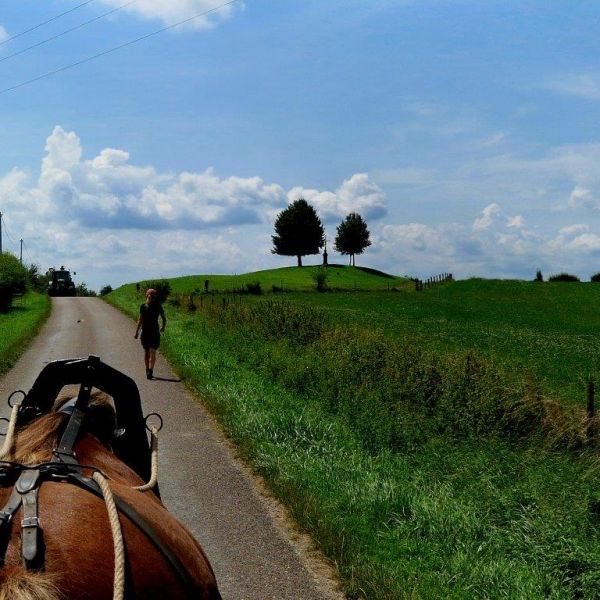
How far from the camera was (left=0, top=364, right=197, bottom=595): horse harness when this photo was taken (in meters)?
2.05

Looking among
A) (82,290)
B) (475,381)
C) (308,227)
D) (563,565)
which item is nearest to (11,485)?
(563,565)

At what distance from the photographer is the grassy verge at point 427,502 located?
17.1 ft

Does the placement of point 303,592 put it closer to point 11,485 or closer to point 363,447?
point 11,485

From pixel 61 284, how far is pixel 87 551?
2489 inches

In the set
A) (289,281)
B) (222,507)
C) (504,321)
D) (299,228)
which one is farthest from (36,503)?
(299,228)

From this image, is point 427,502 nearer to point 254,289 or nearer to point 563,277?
point 254,289

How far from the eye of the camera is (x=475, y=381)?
1247 cm

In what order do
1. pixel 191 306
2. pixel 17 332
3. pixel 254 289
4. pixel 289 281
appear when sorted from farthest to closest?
1. pixel 289 281
2. pixel 254 289
3. pixel 191 306
4. pixel 17 332

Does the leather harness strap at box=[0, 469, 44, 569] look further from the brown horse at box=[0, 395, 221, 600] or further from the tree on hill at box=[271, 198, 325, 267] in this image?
the tree on hill at box=[271, 198, 325, 267]

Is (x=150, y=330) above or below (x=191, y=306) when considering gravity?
below

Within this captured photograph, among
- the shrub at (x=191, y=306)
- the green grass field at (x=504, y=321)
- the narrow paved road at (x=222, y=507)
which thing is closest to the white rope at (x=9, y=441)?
the narrow paved road at (x=222, y=507)

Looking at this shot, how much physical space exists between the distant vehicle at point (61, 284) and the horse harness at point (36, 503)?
204 feet

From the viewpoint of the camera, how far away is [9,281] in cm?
4097

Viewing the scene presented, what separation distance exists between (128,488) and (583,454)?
9.02 m
